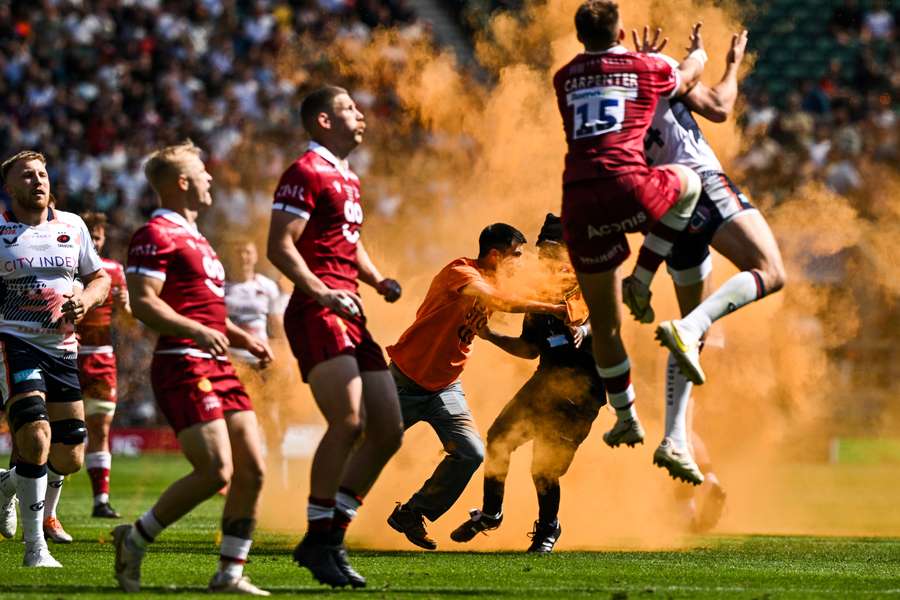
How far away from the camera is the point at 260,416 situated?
1523 cm

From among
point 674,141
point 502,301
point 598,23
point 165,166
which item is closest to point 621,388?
point 674,141

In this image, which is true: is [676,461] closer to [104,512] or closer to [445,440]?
[445,440]

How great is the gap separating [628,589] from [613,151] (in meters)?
2.30

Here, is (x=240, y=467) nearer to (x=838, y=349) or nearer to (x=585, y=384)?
(x=585, y=384)

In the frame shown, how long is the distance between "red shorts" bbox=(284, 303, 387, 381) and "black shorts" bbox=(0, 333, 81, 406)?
2203 mm

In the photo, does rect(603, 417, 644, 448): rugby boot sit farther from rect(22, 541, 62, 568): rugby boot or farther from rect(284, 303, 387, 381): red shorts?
rect(22, 541, 62, 568): rugby boot

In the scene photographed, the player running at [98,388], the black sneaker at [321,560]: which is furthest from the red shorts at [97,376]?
the black sneaker at [321,560]

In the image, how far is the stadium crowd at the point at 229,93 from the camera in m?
23.8

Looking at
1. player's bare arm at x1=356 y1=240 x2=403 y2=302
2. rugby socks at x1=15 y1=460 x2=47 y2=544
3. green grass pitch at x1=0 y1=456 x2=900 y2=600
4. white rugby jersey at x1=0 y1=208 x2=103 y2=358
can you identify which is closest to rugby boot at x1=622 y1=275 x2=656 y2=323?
player's bare arm at x1=356 y1=240 x2=403 y2=302

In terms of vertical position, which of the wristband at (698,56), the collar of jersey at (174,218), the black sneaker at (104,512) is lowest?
the black sneaker at (104,512)

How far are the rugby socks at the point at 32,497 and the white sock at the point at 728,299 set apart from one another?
402 cm

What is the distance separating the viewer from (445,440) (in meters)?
10.1

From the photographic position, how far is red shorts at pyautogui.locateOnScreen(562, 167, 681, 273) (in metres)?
7.71

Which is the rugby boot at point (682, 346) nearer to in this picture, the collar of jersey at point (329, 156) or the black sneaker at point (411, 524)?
the collar of jersey at point (329, 156)
